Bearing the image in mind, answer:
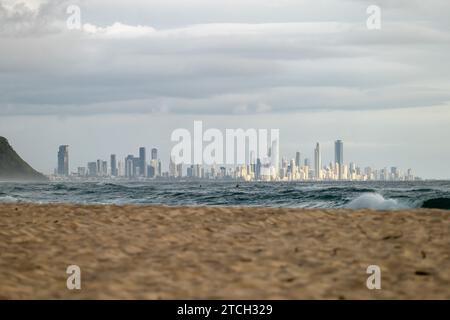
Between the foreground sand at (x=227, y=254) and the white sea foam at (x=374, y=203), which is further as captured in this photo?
the white sea foam at (x=374, y=203)

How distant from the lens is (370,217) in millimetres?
16203

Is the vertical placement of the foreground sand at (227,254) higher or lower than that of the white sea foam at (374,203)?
higher

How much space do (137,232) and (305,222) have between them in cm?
380

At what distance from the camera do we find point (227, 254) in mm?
11188

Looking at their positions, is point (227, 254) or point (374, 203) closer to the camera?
point (227, 254)

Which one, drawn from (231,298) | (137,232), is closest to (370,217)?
(137,232)

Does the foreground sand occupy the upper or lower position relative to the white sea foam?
upper

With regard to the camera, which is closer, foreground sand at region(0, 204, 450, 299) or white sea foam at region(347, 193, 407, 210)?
foreground sand at region(0, 204, 450, 299)

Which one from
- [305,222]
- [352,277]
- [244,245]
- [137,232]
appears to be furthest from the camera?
[305,222]

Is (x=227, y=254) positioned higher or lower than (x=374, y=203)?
higher

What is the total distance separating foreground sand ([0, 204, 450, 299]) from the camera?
29.7ft

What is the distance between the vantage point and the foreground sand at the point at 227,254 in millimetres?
9055

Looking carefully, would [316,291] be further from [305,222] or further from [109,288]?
[305,222]

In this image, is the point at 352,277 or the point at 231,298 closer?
the point at 231,298
